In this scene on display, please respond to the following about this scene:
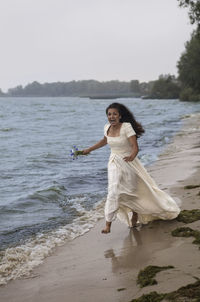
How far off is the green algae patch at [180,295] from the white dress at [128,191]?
2.39 meters

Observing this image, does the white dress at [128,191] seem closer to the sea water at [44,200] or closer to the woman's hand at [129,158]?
the woman's hand at [129,158]

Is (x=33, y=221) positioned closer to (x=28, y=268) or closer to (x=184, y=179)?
(x=28, y=268)

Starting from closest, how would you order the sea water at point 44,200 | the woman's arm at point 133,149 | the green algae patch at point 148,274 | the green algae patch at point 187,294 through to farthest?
the green algae patch at point 187,294
the green algae patch at point 148,274
the woman's arm at point 133,149
the sea water at point 44,200

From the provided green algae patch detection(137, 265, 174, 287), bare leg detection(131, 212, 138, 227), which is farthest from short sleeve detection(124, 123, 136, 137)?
green algae patch detection(137, 265, 174, 287)

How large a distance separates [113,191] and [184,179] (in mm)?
3972

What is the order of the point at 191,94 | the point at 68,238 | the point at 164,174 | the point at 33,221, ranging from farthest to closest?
1. the point at 191,94
2. the point at 164,174
3. the point at 33,221
4. the point at 68,238

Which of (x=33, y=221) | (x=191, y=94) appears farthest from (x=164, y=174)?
(x=191, y=94)

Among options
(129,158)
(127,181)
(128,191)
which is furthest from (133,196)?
(129,158)

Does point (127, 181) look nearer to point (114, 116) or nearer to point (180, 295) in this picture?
point (114, 116)

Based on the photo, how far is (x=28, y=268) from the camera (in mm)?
5605

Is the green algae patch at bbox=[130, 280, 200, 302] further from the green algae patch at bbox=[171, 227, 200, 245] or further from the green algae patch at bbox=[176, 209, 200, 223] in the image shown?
the green algae patch at bbox=[176, 209, 200, 223]

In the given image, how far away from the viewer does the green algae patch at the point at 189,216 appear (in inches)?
247

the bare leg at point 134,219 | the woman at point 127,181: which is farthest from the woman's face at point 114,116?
the bare leg at point 134,219

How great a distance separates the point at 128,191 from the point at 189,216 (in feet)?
3.27
